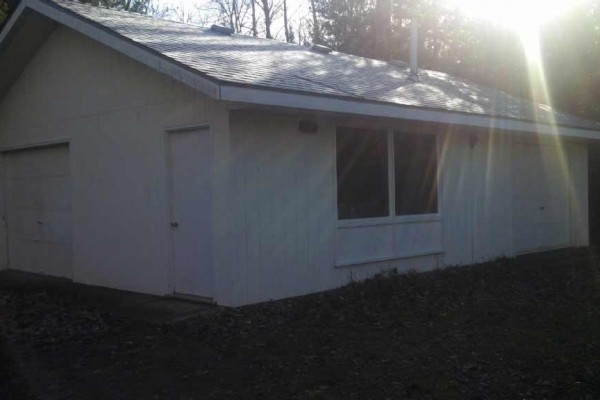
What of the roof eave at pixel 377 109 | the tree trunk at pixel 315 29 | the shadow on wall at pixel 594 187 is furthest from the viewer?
the tree trunk at pixel 315 29

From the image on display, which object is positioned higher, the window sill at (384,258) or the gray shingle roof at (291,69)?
the gray shingle roof at (291,69)

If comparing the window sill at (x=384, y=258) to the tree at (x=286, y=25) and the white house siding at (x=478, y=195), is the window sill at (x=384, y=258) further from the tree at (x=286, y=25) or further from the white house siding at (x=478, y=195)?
the tree at (x=286, y=25)

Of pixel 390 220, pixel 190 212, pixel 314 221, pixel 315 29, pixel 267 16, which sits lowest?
pixel 390 220

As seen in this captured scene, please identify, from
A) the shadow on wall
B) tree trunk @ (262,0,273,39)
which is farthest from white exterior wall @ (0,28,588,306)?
tree trunk @ (262,0,273,39)

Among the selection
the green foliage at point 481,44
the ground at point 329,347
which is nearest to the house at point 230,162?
the ground at point 329,347

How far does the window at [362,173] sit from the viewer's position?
1002 centimetres

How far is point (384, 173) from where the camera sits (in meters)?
10.7

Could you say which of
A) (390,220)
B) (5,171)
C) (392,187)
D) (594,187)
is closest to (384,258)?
(390,220)

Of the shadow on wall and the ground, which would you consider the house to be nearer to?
the ground

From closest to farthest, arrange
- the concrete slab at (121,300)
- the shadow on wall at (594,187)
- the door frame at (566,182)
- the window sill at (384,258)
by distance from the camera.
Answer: the concrete slab at (121,300) < the window sill at (384,258) < the door frame at (566,182) < the shadow on wall at (594,187)

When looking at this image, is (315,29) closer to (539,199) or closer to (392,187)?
(539,199)

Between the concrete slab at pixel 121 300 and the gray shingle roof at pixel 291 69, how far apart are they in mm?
2904

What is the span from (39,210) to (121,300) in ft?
12.2

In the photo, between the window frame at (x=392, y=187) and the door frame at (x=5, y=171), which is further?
the door frame at (x=5, y=171)
